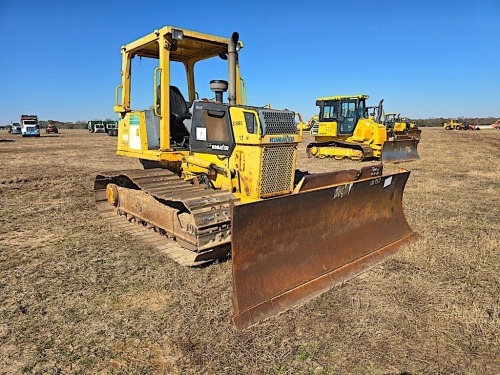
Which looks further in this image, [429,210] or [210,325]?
[429,210]

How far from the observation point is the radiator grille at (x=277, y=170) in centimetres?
500

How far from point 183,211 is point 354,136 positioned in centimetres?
1470

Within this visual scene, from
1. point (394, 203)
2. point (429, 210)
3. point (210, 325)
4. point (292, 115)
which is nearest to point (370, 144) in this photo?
point (429, 210)

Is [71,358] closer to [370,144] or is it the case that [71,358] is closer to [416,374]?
[416,374]

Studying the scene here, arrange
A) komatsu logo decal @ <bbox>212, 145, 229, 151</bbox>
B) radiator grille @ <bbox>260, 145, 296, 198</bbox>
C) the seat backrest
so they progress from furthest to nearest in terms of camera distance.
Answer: the seat backrest, komatsu logo decal @ <bbox>212, 145, 229, 151</bbox>, radiator grille @ <bbox>260, 145, 296, 198</bbox>

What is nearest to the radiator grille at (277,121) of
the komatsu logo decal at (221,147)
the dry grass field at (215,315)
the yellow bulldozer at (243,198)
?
the yellow bulldozer at (243,198)

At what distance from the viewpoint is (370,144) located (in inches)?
698

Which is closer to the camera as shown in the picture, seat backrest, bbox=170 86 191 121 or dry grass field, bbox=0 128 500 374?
dry grass field, bbox=0 128 500 374

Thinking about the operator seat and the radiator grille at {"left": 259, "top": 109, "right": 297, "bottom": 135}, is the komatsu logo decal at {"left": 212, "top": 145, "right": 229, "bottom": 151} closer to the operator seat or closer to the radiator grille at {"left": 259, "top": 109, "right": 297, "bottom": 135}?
the radiator grille at {"left": 259, "top": 109, "right": 297, "bottom": 135}

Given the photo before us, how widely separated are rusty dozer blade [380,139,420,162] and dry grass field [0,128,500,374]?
11.3m

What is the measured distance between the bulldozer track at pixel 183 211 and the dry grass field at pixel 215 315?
0.67 ft

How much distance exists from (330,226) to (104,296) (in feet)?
9.36

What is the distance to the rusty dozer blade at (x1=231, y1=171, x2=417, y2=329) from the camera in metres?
3.82

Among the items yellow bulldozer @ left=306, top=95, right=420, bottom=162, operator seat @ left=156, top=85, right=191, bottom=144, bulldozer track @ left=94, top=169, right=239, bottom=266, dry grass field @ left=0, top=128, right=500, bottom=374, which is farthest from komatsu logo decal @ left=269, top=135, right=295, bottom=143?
yellow bulldozer @ left=306, top=95, right=420, bottom=162
